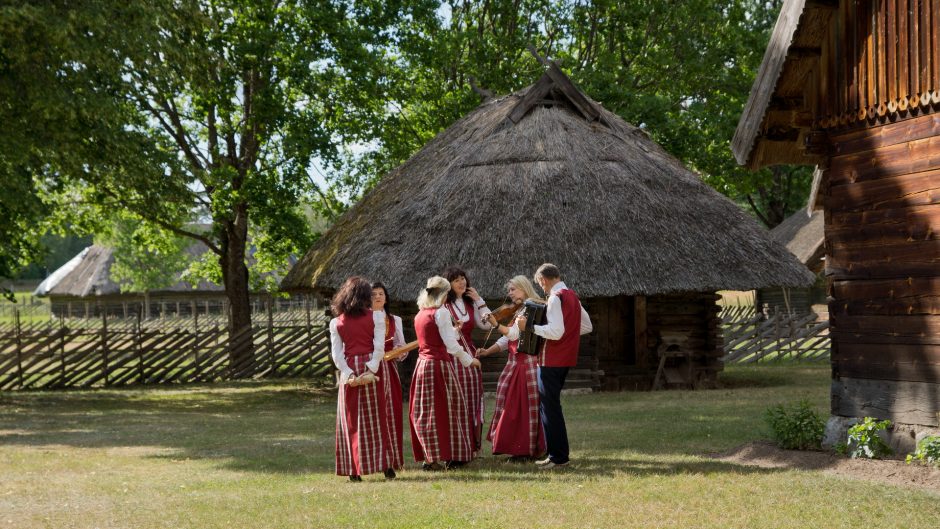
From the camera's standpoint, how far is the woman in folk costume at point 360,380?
367 inches

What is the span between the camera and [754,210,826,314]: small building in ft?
116

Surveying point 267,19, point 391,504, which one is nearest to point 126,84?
point 267,19

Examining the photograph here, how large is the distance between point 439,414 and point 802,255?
92.2ft

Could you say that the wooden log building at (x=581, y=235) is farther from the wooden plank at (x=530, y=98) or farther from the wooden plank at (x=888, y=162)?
the wooden plank at (x=888, y=162)

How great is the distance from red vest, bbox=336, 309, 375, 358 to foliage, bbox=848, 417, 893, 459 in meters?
4.34

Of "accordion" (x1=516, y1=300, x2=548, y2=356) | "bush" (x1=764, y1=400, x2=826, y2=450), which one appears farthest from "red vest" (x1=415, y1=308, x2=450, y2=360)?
"bush" (x1=764, y1=400, x2=826, y2=450)

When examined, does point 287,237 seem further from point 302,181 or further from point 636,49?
point 636,49

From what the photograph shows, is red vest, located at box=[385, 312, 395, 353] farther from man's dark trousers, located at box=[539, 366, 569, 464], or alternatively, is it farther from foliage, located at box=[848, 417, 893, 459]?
foliage, located at box=[848, 417, 893, 459]

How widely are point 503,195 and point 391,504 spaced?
36.6 ft

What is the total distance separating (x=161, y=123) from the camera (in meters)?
25.8

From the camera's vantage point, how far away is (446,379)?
9.85m

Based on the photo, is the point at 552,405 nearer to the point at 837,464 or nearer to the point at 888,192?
the point at 837,464

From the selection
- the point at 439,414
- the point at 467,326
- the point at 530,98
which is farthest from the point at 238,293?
the point at 439,414

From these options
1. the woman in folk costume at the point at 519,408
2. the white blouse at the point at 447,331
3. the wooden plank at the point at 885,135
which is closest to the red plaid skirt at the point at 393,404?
the white blouse at the point at 447,331
